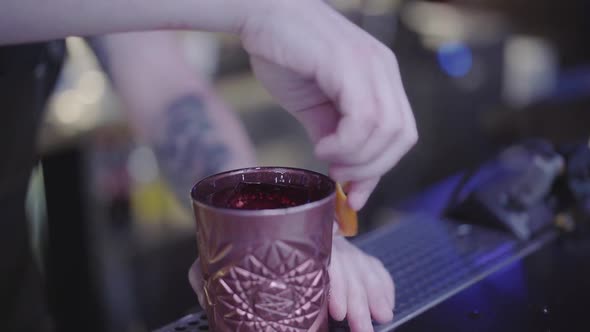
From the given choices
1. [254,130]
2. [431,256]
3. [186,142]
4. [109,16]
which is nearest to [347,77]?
[109,16]

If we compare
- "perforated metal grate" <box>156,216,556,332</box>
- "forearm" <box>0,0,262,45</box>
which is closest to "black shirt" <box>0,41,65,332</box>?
"forearm" <box>0,0,262,45</box>

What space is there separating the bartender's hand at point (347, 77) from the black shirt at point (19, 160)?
0.75m

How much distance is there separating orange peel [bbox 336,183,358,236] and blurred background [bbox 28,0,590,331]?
0.53 meters

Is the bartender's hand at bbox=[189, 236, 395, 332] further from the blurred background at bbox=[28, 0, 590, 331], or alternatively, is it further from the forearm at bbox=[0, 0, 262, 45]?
the blurred background at bbox=[28, 0, 590, 331]

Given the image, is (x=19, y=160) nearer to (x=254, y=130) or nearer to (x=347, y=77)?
(x=347, y=77)

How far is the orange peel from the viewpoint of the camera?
76 cm

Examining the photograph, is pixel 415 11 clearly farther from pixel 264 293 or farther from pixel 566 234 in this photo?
pixel 264 293

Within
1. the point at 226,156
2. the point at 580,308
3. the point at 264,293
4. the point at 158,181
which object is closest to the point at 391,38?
the point at 158,181

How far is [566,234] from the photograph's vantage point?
1098 mm

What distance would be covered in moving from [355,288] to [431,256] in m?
0.28

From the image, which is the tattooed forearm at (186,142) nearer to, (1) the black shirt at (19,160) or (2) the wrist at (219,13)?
(1) the black shirt at (19,160)

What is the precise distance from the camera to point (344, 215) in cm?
78

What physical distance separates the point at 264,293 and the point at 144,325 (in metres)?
2.22

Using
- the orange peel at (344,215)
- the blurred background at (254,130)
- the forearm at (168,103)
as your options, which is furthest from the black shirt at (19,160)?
the orange peel at (344,215)
